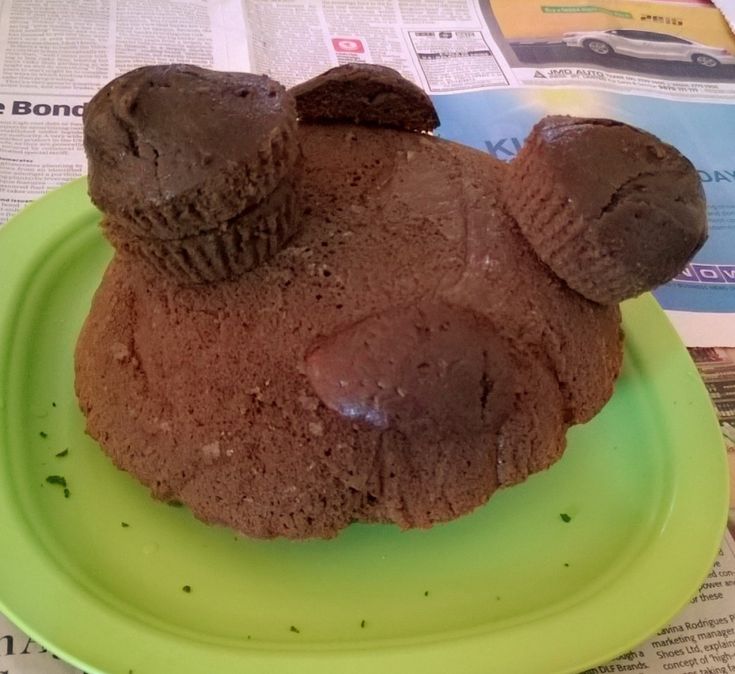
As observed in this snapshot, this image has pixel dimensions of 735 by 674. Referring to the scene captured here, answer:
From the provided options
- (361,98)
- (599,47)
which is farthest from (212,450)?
(599,47)

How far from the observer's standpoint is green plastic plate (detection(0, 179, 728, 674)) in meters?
0.55

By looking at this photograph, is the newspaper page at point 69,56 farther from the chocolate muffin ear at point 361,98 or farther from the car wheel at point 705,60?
the car wheel at point 705,60

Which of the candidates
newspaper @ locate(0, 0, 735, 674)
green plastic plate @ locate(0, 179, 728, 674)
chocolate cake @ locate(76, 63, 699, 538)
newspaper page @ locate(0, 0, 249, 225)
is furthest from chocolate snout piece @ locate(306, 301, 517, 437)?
newspaper page @ locate(0, 0, 249, 225)

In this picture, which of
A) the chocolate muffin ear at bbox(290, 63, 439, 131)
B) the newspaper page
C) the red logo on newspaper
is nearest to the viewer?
the chocolate muffin ear at bbox(290, 63, 439, 131)

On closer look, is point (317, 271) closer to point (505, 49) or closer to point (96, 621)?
point (96, 621)

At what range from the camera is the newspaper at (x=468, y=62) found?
101 cm

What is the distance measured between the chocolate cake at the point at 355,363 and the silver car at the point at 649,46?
33.6 inches

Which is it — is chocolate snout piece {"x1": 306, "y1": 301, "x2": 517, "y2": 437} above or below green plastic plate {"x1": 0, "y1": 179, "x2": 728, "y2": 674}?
above

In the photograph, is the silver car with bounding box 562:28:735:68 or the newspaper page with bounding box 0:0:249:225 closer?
the newspaper page with bounding box 0:0:249:225

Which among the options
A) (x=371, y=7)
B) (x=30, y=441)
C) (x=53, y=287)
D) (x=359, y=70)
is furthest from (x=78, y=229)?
(x=371, y=7)

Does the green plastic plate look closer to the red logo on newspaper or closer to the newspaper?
the newspaper

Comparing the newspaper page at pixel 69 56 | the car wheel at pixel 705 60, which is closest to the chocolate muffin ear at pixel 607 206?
the newspaper page at pixel 69 56

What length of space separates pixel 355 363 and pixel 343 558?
187 mm

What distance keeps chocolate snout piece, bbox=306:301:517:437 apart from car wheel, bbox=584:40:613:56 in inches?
37.4
